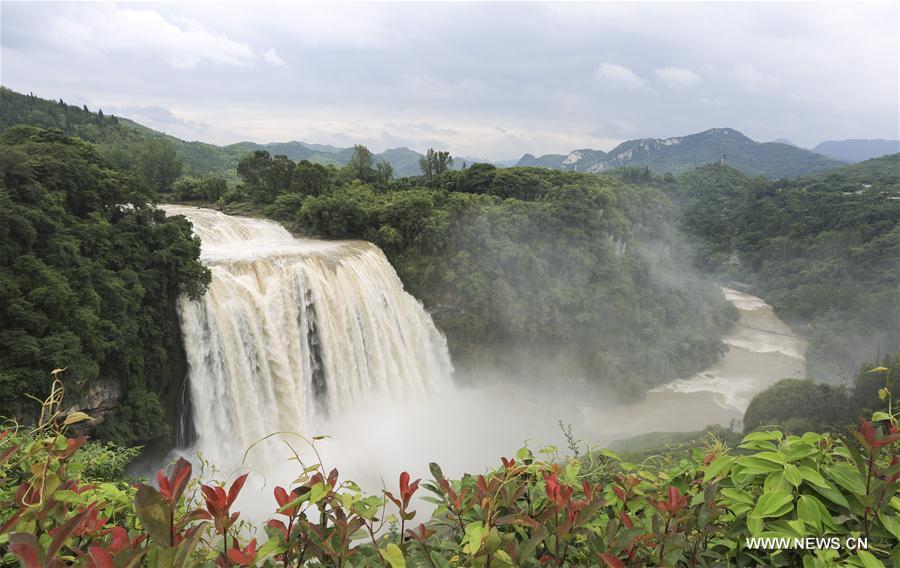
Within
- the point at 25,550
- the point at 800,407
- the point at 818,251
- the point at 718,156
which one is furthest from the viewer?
the point at 718,156

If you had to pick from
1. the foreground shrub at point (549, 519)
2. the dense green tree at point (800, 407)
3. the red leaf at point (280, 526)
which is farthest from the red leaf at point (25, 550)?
the dense green tree at point (800, 407)

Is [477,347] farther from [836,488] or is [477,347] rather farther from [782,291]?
[782,291]

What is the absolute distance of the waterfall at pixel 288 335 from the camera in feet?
38.9

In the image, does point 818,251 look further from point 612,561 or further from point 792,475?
point 612,561

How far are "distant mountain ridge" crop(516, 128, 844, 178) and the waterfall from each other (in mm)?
140322

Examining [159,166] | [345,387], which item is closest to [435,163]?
[159,166]

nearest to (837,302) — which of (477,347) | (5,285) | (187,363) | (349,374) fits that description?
(477,347)

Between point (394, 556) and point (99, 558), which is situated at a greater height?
point (99, 558)

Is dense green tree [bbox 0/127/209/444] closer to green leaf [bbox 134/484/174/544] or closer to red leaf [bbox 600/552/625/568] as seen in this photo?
green leaf [bbox 134/484/174/544]

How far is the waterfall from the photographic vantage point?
38.9 feet

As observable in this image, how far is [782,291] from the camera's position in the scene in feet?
124

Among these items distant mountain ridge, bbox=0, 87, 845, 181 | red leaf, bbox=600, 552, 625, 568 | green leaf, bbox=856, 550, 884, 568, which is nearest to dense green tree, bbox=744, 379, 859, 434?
green leaf, bbox=856, 550, 884, 568

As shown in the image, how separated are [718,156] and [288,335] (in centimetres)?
19258

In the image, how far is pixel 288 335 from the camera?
44.1 ft
